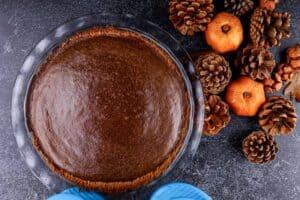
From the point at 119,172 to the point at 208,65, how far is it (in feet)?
0.86

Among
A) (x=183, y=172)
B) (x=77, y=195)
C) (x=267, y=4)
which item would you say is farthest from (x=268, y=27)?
(x=77, y=195)

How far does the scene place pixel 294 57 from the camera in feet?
3.23

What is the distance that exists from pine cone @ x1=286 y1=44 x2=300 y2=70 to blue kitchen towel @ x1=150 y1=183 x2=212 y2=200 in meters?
0.32

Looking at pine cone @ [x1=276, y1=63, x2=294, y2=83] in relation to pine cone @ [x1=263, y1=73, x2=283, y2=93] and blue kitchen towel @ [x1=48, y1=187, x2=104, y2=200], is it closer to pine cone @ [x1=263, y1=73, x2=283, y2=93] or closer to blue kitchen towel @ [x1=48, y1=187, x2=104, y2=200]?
pine cone @ [x1=263, y1=73, x2=283, y2=93]

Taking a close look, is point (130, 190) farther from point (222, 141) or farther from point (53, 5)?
point (53, 5)

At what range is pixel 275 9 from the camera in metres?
1.01

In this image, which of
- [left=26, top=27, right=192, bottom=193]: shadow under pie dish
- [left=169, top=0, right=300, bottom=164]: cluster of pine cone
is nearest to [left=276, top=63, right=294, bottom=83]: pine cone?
[left=169, top=0, right=300, bottom=164]: cluster of pine cone

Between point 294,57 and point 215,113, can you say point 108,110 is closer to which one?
point 215,113

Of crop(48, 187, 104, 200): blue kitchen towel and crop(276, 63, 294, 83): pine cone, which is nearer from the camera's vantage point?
crop(48, 187, 104, 200): blue kitchen towel

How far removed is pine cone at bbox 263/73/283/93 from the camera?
38.3 inches

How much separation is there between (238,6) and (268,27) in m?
0.07

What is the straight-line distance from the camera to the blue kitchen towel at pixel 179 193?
2.99 ft

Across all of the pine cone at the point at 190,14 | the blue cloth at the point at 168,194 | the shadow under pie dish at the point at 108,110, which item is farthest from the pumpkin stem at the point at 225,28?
the blue cloth at the point at 168,194

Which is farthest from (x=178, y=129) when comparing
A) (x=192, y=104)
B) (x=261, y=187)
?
(x=261, y=187)
